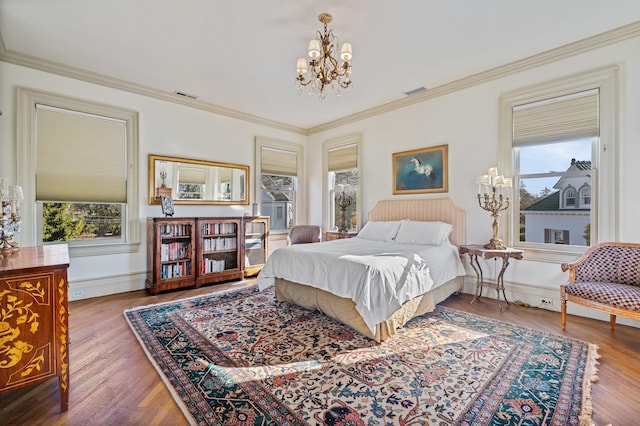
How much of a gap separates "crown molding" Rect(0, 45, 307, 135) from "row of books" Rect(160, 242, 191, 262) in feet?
7.33

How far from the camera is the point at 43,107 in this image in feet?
12.0

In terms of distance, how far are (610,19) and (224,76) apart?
4.20 meters

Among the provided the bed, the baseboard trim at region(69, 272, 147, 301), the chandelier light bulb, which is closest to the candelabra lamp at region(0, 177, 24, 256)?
the baseboard trim at region(69, 272, 147, 301)

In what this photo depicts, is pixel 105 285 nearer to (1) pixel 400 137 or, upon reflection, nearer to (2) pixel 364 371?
(2) pixel 364 371

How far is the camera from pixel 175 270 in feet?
14.4

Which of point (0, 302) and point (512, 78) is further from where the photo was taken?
point (512, 78)

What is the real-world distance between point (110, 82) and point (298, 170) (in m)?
3.45

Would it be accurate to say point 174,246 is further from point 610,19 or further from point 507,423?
point 610,19

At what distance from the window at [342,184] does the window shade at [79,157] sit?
11.4 feet

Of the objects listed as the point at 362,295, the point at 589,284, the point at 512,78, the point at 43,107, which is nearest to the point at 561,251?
the point at 589,284

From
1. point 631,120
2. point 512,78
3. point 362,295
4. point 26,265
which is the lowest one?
point 362,295

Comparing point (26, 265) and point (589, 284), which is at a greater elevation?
point (26, 265)

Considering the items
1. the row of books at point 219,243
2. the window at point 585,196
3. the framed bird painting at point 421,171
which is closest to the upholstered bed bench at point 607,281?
the window at point 585,196

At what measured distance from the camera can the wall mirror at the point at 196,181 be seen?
14.9 feet
